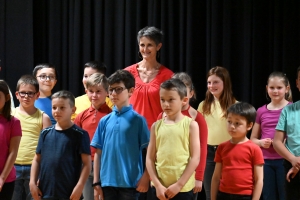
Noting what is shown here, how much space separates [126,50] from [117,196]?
215 cm

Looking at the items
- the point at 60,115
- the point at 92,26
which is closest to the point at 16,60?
the point at 92,26

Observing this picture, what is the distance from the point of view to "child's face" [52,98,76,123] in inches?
124

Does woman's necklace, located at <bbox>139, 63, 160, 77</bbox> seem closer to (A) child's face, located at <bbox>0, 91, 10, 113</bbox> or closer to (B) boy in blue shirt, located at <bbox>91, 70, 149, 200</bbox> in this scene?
(B) boy in blue shirt, located at <bbox>91, 70, 149, 200</bbox>

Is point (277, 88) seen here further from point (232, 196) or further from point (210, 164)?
point (232, 196)

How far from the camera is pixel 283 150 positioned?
11.5ft

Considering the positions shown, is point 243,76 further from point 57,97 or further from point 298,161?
point 57,97

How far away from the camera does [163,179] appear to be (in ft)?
9.84

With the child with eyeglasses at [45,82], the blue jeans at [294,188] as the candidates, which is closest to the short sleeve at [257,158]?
the blue jeans at [294,188]

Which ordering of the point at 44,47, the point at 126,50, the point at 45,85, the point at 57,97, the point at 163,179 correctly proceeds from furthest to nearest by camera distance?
the point at 44,47, the point at 126,50, the point at 45,85, the point at 57,97, the point at 163,179

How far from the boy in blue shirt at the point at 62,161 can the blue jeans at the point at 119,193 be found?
0.16 m

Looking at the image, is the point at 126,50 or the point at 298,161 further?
the point at 126,50

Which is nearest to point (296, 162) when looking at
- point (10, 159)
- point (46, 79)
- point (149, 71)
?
point (149, 71)

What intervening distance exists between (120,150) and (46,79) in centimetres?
134

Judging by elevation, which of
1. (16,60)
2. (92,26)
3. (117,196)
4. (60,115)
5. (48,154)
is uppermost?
(92,26)
